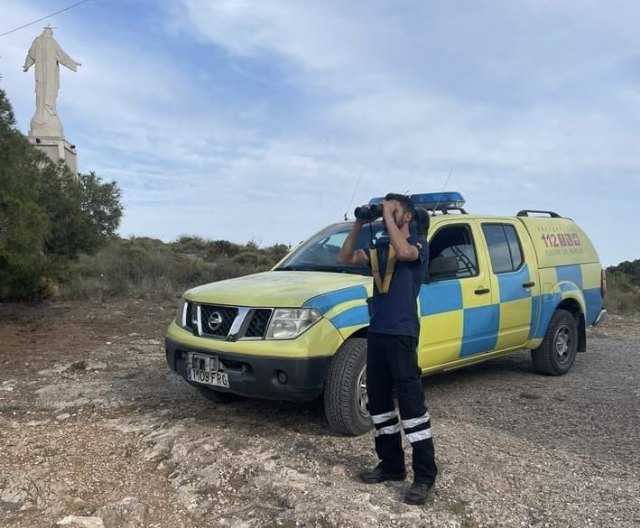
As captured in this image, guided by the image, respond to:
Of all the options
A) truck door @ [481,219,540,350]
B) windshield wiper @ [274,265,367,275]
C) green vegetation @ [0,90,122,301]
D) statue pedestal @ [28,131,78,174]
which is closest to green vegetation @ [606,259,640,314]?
truck door @ [481,219,540,350]

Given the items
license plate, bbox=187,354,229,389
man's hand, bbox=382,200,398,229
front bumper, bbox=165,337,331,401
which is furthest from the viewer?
license plate, bbox=187,354,229,389

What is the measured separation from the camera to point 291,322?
445cm

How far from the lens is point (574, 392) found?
6141 millimetres

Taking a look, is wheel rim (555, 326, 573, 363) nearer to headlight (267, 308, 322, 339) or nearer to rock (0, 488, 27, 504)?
headlight (267, 308, 322, 339)

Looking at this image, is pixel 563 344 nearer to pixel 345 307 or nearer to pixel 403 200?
pixel 345 307

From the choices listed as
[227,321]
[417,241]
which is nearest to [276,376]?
[227,321]

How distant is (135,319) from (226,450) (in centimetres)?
735

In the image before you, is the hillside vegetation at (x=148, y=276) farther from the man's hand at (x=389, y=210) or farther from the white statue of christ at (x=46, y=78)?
the man's hand at (x=389, y=210)

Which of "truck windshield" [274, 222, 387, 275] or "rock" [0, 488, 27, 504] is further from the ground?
"truck windshield" [274, 222, 387, 275]

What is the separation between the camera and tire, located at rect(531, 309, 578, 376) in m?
6.74

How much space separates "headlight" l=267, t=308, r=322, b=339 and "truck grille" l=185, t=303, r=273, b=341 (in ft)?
0.25

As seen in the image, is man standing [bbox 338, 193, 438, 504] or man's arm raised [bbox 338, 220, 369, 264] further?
man's arm raised [bbox 338, 220, 369, 264]

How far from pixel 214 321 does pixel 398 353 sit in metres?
1.72

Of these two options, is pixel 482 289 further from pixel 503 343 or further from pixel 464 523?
pixel 464 523
